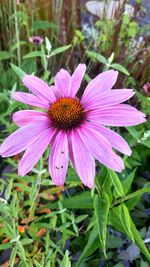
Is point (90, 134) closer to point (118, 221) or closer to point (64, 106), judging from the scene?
point (64, 106)

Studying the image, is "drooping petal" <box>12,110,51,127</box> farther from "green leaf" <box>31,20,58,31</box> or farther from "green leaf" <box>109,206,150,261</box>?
"green leaf" <box>31,20,58,31</box>

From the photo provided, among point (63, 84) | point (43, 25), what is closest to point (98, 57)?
point (63, 84)

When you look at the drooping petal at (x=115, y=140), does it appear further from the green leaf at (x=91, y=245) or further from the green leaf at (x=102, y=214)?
the green leaf at (x=91, y=245)

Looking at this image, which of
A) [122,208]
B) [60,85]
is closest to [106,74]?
[60,85]

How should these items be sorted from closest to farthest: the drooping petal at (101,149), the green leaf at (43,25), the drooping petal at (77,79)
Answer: the drooping petal at (101,149)
the drooping petal at (77,79)
the green leaf at (43,25)

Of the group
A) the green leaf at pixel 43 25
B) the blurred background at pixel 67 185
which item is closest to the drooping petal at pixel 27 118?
the blurred background at pixel 67 185

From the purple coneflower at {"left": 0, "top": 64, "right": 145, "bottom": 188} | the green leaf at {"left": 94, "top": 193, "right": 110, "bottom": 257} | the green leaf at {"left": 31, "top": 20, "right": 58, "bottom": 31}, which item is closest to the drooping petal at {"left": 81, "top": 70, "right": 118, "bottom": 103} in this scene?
the purple coneflower at {"left": 0, "top": 64, "right": 145, "bottom": 188}

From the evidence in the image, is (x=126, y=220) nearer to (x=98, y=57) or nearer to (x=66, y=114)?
(x=66, y=114)
